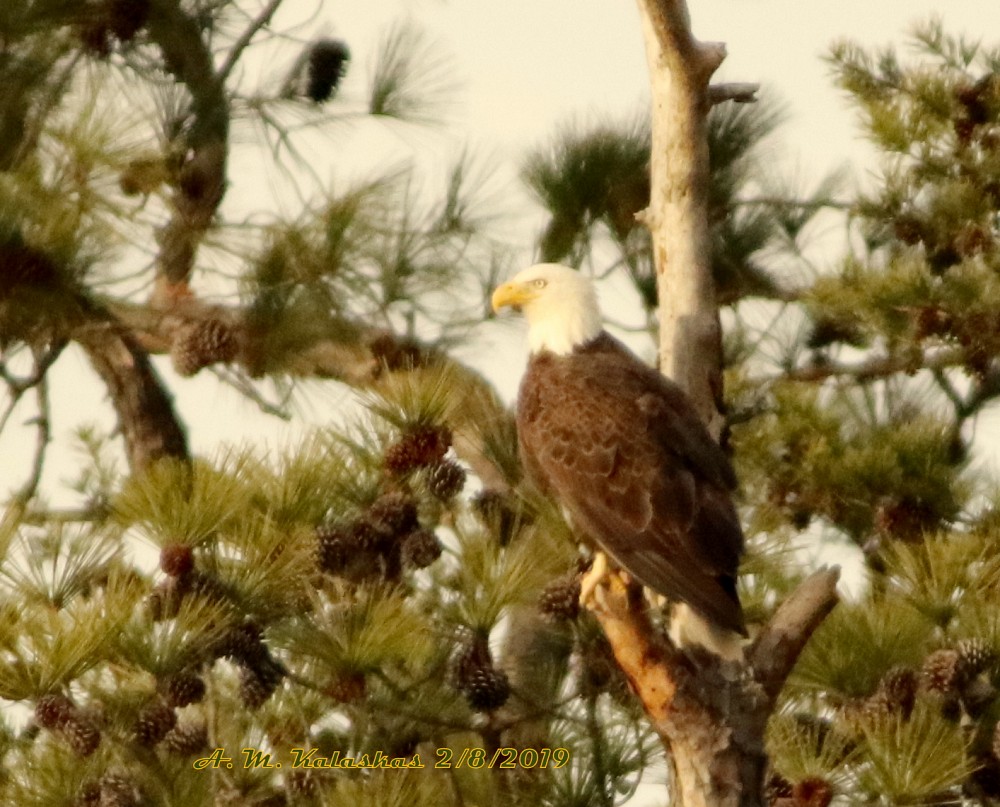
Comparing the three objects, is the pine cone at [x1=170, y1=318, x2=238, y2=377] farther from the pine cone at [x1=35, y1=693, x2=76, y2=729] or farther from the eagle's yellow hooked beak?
the pine cone at [x1=35, y1=693, x2=76, y2=729]

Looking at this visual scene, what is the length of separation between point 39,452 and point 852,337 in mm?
1869

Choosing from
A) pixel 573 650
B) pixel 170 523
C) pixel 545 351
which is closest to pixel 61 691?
pixel 170 523

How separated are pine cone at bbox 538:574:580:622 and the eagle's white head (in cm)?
72

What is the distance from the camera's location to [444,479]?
366 centimetres

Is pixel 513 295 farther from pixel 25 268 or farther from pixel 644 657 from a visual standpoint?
pixel 644 657

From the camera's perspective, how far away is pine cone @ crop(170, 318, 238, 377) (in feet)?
13.8

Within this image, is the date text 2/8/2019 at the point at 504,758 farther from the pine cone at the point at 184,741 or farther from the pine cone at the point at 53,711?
the pine cone at the point at 53,711

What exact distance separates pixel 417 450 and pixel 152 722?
625 millimetres

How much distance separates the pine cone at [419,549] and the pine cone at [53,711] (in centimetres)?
58

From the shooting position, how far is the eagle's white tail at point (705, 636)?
370 cm

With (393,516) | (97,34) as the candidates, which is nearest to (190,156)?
(97,34)

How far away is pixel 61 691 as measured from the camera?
3.25 meters

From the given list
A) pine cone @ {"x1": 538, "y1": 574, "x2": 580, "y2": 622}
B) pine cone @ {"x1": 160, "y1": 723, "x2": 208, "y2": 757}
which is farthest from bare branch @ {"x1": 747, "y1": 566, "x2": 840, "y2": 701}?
pine cone @ {"x1": 160, "y1": 723, "x2": 208, "y2": 757}

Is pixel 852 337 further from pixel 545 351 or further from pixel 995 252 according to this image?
pixel 545 351
